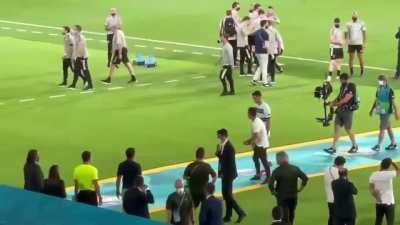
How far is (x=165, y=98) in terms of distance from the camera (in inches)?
1203

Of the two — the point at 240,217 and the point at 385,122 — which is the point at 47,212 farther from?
the point at 385,122

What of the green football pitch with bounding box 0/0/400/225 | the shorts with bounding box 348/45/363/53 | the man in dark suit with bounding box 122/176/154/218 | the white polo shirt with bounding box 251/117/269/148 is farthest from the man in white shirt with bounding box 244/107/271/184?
the shorts with bounding box 348/45/363/53

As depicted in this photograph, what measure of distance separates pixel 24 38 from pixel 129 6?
10037mm

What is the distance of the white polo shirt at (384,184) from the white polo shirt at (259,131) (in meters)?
3.44

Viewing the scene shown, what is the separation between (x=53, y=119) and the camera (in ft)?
92.0

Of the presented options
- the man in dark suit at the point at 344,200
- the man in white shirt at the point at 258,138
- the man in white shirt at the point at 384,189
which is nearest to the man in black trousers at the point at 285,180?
the man in dark suit at the point at 344,200

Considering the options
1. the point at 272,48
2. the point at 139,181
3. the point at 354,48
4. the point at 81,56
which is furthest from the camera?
the point at 354,48

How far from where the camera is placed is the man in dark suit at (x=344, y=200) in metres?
16.9

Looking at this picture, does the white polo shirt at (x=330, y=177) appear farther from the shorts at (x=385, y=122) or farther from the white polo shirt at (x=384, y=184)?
the shorts at (x=385, y=122)


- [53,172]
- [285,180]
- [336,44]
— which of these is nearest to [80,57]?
[336,44]

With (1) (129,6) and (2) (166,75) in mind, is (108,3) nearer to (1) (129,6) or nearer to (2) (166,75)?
(1) (129,6)

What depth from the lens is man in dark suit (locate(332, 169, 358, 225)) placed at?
55.3 feet

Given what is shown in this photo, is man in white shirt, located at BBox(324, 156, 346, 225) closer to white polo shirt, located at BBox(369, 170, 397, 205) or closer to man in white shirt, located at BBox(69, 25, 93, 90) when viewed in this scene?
white polo shirt, located at BBox(369, 170, 397, 205)

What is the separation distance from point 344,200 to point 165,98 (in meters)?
14.1
